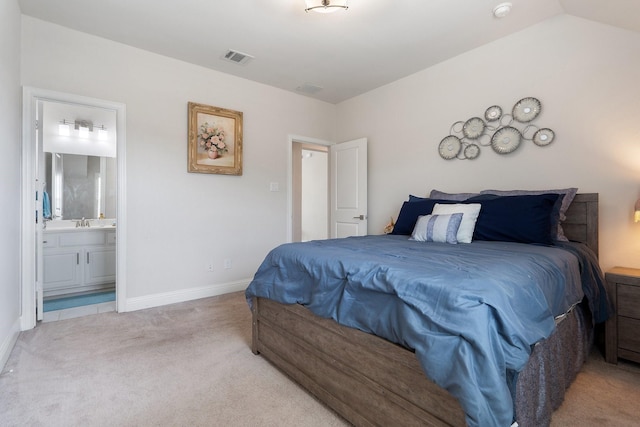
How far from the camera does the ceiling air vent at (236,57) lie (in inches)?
128

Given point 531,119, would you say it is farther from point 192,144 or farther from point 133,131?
point 133,131

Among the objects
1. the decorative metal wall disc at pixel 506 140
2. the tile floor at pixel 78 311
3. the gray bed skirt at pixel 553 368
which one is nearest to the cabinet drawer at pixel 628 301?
the gray bed skirt at pixel 553 368

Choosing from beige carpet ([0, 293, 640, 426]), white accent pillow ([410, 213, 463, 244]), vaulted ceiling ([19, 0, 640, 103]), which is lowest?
beige carpet ([0, 293, 640, 426])

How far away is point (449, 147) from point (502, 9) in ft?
4.14

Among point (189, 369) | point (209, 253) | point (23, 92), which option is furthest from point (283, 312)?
point (23, 92)

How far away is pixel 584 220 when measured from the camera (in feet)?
7.92

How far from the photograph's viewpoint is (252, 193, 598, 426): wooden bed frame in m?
1.16

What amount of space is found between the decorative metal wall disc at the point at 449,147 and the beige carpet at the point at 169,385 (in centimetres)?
204

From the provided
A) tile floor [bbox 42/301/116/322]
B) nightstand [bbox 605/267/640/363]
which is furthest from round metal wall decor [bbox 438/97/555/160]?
tile floor [bbox 42/301/116/322]

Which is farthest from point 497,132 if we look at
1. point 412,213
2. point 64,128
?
point 64,128

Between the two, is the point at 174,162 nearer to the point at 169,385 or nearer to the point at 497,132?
the point at 169,385

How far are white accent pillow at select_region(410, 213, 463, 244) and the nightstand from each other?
0.96 meters

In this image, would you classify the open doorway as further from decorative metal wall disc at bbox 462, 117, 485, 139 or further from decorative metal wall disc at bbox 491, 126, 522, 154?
decorative metal wall disc at bbox 491, 126, 522, 154

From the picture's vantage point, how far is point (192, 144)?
3.48m
